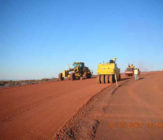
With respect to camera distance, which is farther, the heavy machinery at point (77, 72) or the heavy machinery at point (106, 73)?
the heavy machinery at point (77, 72)

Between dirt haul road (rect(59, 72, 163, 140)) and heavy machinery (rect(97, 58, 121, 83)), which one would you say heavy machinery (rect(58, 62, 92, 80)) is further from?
dirt haul road (rect(59, 72, 163, 140))

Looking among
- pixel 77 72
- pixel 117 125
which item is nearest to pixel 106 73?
pixel 77 72

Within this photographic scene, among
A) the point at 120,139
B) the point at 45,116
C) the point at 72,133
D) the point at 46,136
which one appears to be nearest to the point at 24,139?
the point at 46,136

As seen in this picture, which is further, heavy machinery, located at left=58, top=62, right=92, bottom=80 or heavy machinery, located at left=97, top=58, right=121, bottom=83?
heavy machinery, located at left=58, top=62, right=92, bottom=80

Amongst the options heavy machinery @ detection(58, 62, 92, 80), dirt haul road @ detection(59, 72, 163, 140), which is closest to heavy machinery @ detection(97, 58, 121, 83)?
heavy machinery @ detection(58, 62, 92, 80)

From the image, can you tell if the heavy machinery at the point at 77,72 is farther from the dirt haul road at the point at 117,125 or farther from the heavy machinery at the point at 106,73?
the dirt haul road at the point at 117,125

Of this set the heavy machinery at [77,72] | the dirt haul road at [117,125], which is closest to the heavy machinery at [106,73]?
the heavy machinery at [77,72]

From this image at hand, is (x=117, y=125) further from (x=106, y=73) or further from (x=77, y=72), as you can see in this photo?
(x=77, y=72)

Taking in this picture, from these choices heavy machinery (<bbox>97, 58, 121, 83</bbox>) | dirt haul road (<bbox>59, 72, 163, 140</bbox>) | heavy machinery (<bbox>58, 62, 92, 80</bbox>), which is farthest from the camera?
heavy machinery (<bbox>58, 62, 92, 80</bbox>)

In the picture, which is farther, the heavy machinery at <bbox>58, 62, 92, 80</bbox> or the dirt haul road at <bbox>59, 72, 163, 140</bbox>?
the heavy machinery at <bbox>58, 62, 92, 80</bbox>

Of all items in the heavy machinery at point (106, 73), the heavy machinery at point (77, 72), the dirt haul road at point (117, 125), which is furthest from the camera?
the heavy machinery at point (77, 72)

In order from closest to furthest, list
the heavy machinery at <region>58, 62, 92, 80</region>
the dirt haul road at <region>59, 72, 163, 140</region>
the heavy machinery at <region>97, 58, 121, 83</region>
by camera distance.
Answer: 1. the dirt haul road at <region>59, 72, 163, 140</region>
2. the heavy machinery at <region>97, 58, 121, 83</region>
3. the heavy machinery at <region>58, 62, 92, 80</region>

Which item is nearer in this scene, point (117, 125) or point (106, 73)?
point (117, 125)

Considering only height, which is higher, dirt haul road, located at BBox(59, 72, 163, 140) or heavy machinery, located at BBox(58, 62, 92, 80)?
heavy machinery, located at BBox(58, 62, 92, 80)
